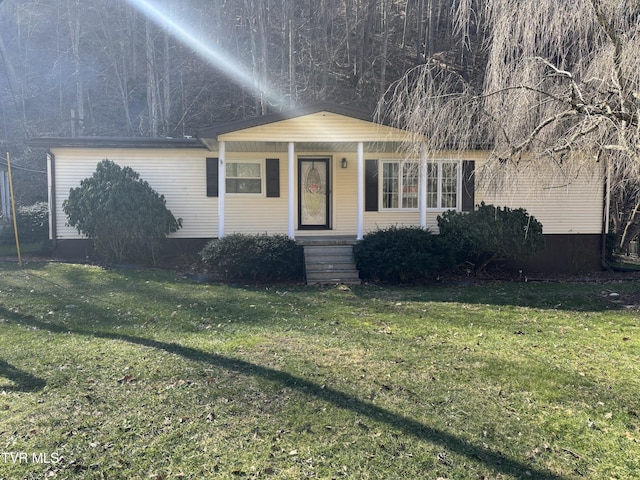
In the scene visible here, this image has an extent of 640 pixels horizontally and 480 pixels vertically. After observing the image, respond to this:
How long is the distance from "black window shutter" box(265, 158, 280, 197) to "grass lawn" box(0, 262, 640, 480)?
205 inches

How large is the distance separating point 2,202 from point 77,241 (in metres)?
8.18

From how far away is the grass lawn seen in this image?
113 inches

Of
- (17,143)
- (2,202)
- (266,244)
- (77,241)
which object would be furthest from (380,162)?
(17,143)

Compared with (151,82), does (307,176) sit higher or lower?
lower

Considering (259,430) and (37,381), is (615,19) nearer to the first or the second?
(259,430)

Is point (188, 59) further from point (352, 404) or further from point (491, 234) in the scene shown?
point (352, 404)

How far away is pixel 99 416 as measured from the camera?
3387mm

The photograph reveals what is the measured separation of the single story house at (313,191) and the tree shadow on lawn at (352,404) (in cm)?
566

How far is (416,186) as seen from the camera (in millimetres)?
11914

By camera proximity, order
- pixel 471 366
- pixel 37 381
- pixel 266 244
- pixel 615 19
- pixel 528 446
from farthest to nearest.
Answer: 1. pixel 266 244
2. pixel 615 19
3. pixel 471 366
4. pixel 37 381
5. pixel 528 446

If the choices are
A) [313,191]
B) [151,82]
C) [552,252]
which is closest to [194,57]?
[151,82]

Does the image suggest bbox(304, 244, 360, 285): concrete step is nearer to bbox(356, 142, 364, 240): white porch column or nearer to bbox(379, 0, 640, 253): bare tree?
bbox(356, 142, 364, 240): white porch column

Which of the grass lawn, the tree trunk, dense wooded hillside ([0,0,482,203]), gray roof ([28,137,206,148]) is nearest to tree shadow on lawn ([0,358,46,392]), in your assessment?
the grass lawn

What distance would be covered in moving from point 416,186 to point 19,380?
32.3 feet
